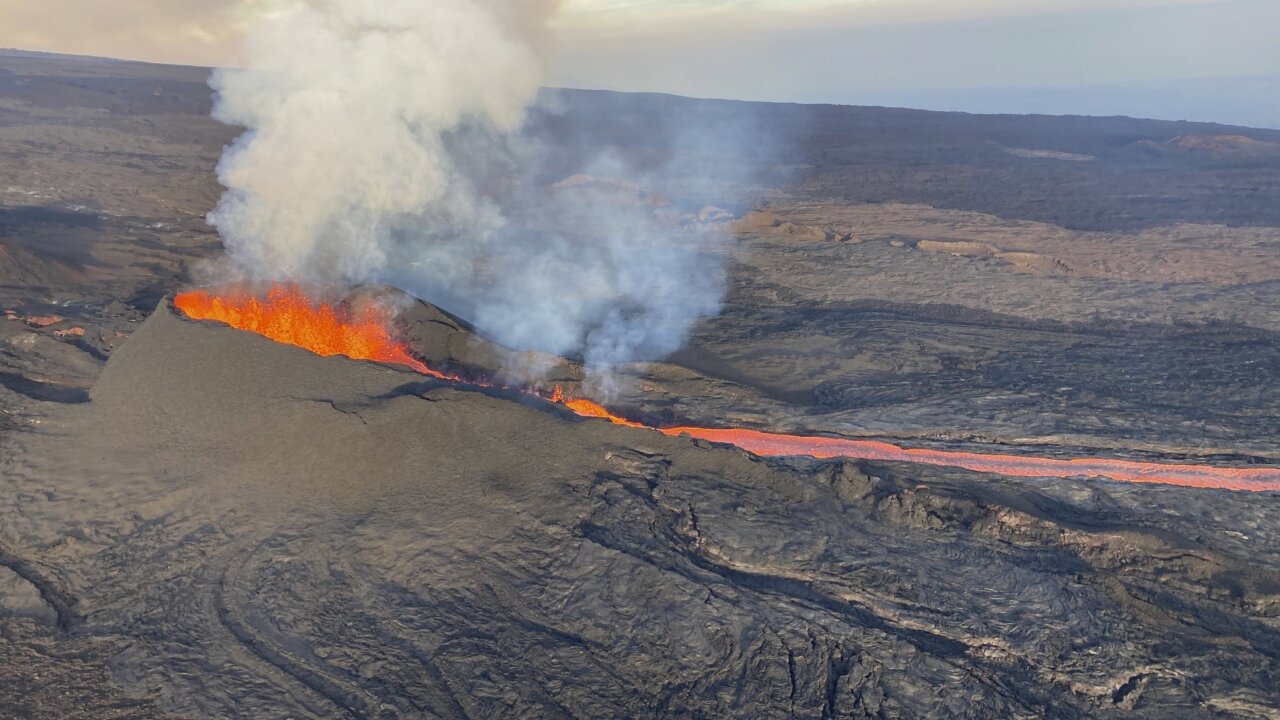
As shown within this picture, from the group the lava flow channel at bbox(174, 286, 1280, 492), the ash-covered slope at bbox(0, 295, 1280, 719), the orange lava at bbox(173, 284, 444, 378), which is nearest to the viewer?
the ash-covered slope at bbox(0, 295, 1280, 719)

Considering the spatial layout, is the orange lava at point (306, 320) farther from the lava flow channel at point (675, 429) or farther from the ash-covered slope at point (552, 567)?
the ash-covered slope at point (552, 567)

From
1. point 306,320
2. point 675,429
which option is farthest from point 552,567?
point 306,320

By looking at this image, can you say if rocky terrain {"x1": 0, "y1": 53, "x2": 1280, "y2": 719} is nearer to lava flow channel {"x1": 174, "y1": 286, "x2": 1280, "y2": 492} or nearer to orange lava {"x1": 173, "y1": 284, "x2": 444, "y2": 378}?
lava flow channel {"x1": 174, "y1": 286, "x2": 1280, "y2": 492}

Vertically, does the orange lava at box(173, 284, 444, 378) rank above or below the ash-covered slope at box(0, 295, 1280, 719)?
above

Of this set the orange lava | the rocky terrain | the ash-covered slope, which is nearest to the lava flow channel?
the orange lava

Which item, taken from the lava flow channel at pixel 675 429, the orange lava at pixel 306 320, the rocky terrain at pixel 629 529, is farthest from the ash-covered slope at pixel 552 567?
the orange lava at pixel 306 320

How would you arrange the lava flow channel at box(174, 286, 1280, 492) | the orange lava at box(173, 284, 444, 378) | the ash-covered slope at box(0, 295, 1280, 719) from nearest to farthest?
the ash-covered slope at box(0, 295, 1280, 719) → the lava flow channel at box(174, 286, 1280, 492) → the orange lava at box(173, 284, 444, 378)

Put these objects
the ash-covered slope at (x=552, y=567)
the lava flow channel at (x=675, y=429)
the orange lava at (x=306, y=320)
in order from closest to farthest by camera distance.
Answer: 1. the ash-covered slope at (x=552, y=567)
2. the lava flow channel at (x=675, y=429)
3. the orange lava at (x=306, y=320)
